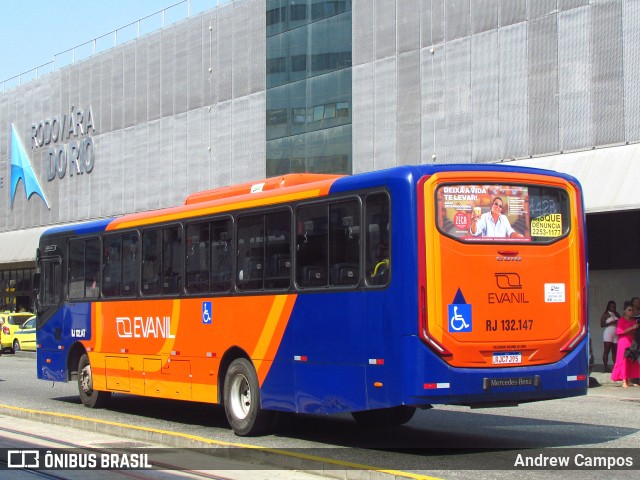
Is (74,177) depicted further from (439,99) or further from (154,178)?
(439,99)

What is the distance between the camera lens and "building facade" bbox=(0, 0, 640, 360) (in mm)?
25953

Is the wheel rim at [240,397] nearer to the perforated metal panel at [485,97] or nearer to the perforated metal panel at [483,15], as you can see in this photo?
Result: the perforated metal panel at [485,97]

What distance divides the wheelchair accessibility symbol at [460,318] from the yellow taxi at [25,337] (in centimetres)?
3165

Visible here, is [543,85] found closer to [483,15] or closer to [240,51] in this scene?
[483,15]

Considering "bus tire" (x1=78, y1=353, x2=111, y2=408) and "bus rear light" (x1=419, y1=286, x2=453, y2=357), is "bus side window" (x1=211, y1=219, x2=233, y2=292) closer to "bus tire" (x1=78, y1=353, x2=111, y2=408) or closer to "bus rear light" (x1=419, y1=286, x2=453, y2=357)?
"bus rear light" (x1=419, y1=286, x2=453, y2=357)

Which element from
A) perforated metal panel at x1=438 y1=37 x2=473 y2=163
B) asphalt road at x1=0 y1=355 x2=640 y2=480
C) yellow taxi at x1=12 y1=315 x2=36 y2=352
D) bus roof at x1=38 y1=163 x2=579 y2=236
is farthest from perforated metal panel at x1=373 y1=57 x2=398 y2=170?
yellow taxi at x1=12 y1=315 x2=36 y2=352

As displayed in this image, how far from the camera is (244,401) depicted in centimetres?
1405

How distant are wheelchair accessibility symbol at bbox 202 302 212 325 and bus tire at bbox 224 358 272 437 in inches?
32.8

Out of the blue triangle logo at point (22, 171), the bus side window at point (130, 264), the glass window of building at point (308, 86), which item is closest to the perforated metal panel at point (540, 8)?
the glass window of building at point (308, 86)

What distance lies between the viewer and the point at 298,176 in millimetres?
14156

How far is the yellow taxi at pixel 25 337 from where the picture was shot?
40.6 metres

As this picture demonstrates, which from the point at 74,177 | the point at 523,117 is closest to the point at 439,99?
the point at 523,117

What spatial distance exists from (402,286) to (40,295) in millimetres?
10691

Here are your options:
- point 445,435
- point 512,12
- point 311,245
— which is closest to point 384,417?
point 445,435
